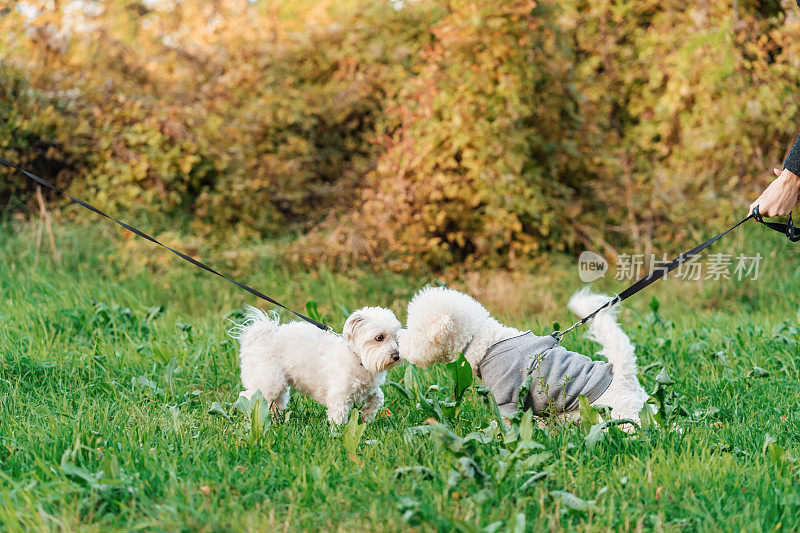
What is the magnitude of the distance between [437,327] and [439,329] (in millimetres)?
12

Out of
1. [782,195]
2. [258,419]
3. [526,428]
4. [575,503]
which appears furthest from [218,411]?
[782,195]

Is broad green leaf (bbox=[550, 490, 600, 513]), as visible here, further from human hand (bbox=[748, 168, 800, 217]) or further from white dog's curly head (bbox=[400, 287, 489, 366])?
human hand (bbox=[748, 168, 800, 217])

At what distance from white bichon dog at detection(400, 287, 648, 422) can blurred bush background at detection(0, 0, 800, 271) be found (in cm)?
318

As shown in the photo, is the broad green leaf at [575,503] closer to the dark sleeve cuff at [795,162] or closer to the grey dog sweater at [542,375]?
the grey dog sweater at [542,375]

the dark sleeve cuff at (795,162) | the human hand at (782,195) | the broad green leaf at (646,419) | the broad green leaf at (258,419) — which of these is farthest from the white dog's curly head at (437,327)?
the dark sleeve cuff at (795,162)

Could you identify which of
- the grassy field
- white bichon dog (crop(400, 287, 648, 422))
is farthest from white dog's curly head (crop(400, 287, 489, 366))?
the grassy field

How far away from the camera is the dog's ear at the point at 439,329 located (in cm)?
273

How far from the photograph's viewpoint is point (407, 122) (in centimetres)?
651

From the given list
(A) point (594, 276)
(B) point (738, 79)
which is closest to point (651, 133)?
(B) point (738, 79)

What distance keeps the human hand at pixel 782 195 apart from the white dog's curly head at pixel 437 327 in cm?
143

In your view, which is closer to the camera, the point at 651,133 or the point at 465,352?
the point at 465,352

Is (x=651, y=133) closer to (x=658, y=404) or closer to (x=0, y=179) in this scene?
(x=658, y=404)

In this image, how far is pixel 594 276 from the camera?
253 inches

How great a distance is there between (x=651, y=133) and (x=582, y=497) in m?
6.44
